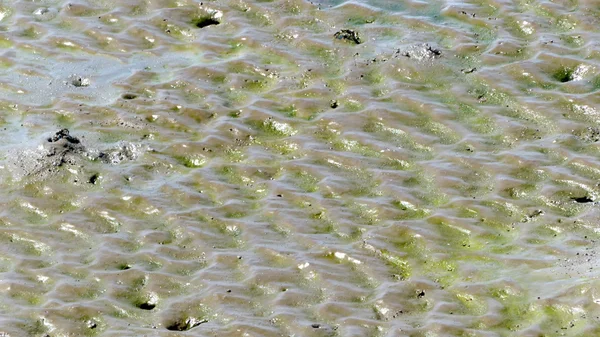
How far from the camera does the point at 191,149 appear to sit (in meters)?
10.6

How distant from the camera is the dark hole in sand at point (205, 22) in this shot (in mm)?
12836

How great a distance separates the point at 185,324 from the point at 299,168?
2.25 m

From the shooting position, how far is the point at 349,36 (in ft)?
39.6

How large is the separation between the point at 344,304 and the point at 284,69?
3.89 meters

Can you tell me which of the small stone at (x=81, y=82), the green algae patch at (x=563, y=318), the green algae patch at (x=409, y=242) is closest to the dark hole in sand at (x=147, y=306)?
the green algae patch at (x=409, y=242)

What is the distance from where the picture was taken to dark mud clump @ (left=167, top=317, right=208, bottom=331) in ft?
27.7

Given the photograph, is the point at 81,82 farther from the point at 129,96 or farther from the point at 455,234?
the point at 455,234

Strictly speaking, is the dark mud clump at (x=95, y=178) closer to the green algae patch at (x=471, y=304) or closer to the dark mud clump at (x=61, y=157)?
the dark mud clump at (x=61, y=157)

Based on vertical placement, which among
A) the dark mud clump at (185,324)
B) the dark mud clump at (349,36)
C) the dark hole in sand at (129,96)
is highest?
the dark mud clump at (349,36)

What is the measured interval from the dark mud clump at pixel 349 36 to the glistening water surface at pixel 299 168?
Result: 0.08ft

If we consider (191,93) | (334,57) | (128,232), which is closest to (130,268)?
(128,232)

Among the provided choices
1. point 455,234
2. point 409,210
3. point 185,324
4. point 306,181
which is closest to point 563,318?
point 455,234

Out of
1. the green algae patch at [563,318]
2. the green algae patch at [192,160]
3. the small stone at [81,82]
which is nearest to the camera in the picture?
the green algae patch at [563,318]

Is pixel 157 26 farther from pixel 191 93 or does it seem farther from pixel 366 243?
pixel 366 243
